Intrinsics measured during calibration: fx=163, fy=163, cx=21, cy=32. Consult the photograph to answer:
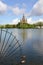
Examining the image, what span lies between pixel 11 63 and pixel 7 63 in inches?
18.1

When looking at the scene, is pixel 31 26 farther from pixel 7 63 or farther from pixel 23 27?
pixel 7 63

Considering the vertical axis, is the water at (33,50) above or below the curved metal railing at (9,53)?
below

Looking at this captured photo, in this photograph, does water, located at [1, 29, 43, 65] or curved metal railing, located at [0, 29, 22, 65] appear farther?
water, located at [1, 29, 43, 65]

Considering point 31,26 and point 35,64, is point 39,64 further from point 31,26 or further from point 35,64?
point 31,26

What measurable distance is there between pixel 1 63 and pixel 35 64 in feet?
13.0

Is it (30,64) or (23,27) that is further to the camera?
(23,27)

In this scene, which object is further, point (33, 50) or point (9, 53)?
point (33, 50)

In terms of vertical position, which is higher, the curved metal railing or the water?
the curved metal railing

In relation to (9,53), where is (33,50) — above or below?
below

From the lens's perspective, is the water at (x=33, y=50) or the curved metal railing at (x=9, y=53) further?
the water at (x=33, y=50)

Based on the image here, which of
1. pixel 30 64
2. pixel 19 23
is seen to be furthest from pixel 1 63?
pixel 19 23

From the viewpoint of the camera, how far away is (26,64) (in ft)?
61.5

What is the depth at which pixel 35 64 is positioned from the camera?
19062mm

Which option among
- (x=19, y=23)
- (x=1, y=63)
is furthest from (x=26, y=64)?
(x=19, y=23)
